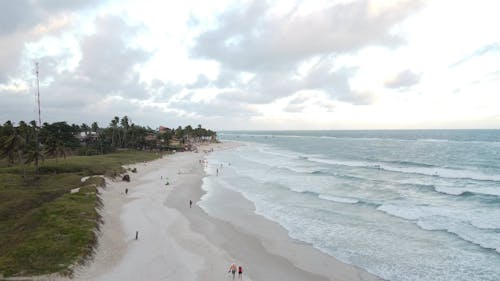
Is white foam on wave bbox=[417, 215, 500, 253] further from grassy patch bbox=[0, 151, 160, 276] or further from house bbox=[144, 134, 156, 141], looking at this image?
house bbox=[144, 134, 156, 141]

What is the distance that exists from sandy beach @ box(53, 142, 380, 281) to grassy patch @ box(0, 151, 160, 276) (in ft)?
4.64

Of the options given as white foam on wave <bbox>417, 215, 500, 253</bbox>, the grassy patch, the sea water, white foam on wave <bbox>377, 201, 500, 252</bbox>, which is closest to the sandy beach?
the grassy patch

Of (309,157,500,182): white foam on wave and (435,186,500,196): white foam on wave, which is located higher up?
(309,157,500,182): white foam on wave

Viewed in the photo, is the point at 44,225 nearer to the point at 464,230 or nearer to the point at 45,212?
the point at 45,212

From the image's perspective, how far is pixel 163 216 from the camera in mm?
33500

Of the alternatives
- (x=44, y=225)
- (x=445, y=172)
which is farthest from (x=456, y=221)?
(x=445, y=172)

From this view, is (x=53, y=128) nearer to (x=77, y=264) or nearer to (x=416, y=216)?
(x=77, y=264)

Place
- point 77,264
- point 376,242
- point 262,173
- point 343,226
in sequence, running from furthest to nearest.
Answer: point 262,173
point 343,226
point 376,242
point 77,264

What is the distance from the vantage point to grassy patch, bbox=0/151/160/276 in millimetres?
19000

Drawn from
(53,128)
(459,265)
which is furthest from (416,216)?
(53,128)

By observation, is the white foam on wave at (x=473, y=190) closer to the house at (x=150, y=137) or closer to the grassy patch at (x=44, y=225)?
the grassy patch at (x=44, y=225)

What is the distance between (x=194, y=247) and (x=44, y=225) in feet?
35.2

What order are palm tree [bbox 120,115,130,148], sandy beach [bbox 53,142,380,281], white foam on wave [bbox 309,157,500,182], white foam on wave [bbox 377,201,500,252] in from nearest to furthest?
sandy beach [bbox 53,142,380,281] < white foam on wave [bbox 377,201,500,252] < white foam on wave [bbox 309,157,500,182] < palm tree [bbox 120,115,130,148]

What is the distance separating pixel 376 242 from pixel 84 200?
26233 millimetres
